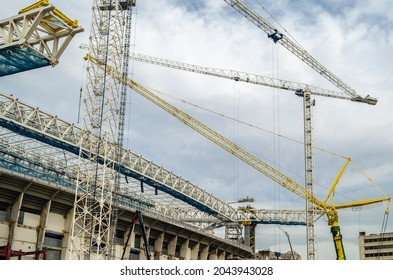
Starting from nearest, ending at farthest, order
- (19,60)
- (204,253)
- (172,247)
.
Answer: (19,60), (172,247), (204,253)

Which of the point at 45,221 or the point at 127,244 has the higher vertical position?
the point at 45,221

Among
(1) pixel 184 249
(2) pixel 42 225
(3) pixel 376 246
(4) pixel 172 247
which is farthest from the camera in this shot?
(3) pixel 376 246

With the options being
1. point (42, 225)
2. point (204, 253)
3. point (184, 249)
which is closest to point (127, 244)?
point (42, 225)

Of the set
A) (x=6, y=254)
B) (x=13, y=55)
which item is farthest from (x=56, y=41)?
(x=6, y=254)

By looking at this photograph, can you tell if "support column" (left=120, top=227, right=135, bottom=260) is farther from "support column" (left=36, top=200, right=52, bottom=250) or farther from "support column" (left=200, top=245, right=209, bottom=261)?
"support column" (left=200, top=245, right=209, bottom=261)

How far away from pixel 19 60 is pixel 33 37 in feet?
7.78

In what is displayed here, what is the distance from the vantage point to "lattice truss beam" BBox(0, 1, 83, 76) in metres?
37.9

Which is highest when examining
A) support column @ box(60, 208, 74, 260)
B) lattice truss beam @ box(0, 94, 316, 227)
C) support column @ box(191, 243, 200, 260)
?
lattice truss beam @ box(0, 94, 316, 227)

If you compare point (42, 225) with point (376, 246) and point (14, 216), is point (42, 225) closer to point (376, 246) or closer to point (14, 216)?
point (14, 216)

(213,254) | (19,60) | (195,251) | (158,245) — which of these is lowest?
(158,245)

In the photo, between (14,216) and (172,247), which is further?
(172,247)

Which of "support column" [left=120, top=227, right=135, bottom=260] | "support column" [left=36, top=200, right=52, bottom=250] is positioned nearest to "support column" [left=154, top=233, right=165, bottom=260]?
"support column" [left=120, top=227, right=135, bottom=260]

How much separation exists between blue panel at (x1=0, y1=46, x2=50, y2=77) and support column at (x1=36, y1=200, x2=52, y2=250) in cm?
2943

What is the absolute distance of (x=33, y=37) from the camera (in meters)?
41.0
